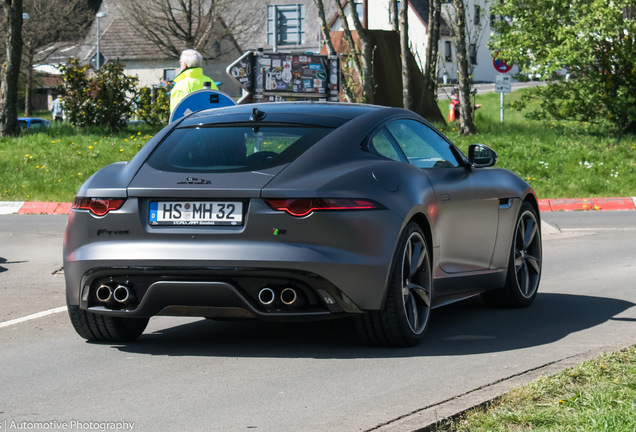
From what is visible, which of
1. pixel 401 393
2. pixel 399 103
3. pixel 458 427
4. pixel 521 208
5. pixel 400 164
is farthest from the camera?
pixel 399 103

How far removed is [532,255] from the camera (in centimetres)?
760

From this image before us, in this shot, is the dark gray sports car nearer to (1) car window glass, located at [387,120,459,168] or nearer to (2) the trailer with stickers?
(1) car window glass, located at [387,120,459,168]

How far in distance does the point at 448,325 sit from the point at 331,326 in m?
0.80

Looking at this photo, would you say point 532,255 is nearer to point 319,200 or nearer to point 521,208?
point 521,208

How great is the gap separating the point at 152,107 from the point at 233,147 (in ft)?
60.3

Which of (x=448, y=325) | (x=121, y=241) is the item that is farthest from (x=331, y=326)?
(x=121, y=241)

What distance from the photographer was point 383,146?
19.3ft

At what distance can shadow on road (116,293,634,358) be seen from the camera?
5.74 meters

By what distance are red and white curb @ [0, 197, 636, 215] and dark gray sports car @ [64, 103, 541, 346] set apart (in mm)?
10726

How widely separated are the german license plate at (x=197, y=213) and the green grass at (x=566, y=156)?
1316cm

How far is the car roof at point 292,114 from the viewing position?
5836mm

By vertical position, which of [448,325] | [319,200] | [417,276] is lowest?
[448,325]

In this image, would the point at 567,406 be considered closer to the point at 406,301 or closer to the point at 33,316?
the point at 406,301

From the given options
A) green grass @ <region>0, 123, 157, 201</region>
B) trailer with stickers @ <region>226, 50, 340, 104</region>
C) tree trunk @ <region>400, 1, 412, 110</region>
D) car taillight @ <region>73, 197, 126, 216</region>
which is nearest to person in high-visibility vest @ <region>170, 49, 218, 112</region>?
car taillight @ <region>73, 197, 126, 216</region>
